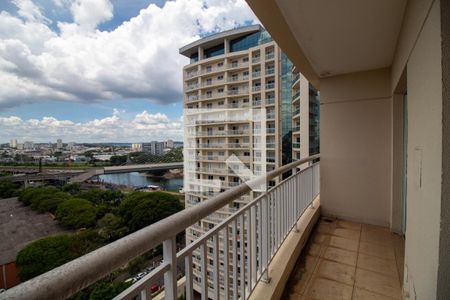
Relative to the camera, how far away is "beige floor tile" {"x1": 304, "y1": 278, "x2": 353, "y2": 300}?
1.62 m

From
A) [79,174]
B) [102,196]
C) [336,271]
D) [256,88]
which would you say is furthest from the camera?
[256,88]

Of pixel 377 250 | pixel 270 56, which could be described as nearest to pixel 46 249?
pixel 377 250

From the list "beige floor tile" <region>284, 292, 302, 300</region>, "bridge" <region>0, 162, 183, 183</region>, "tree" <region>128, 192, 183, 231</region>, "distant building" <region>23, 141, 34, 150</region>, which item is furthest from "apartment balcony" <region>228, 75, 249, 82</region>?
"beige floor tile" <region>284, 292, 302, 300</region>

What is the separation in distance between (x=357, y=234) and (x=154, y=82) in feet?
22.7

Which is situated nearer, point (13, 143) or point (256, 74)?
point (13, 143)

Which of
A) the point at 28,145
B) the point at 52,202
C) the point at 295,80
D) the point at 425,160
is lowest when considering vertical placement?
the point at 52,202

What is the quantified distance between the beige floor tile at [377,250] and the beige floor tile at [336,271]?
427mm

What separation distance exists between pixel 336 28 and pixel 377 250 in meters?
2.28

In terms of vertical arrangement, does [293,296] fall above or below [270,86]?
below

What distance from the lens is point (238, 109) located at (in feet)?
63.2

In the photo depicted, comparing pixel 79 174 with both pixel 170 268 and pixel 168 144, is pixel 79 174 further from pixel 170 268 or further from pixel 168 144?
pixel 170 268

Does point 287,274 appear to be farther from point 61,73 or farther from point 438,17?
point 61,73

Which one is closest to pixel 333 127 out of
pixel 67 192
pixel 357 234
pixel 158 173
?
pixel 357 234

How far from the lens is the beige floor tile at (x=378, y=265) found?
187cm
